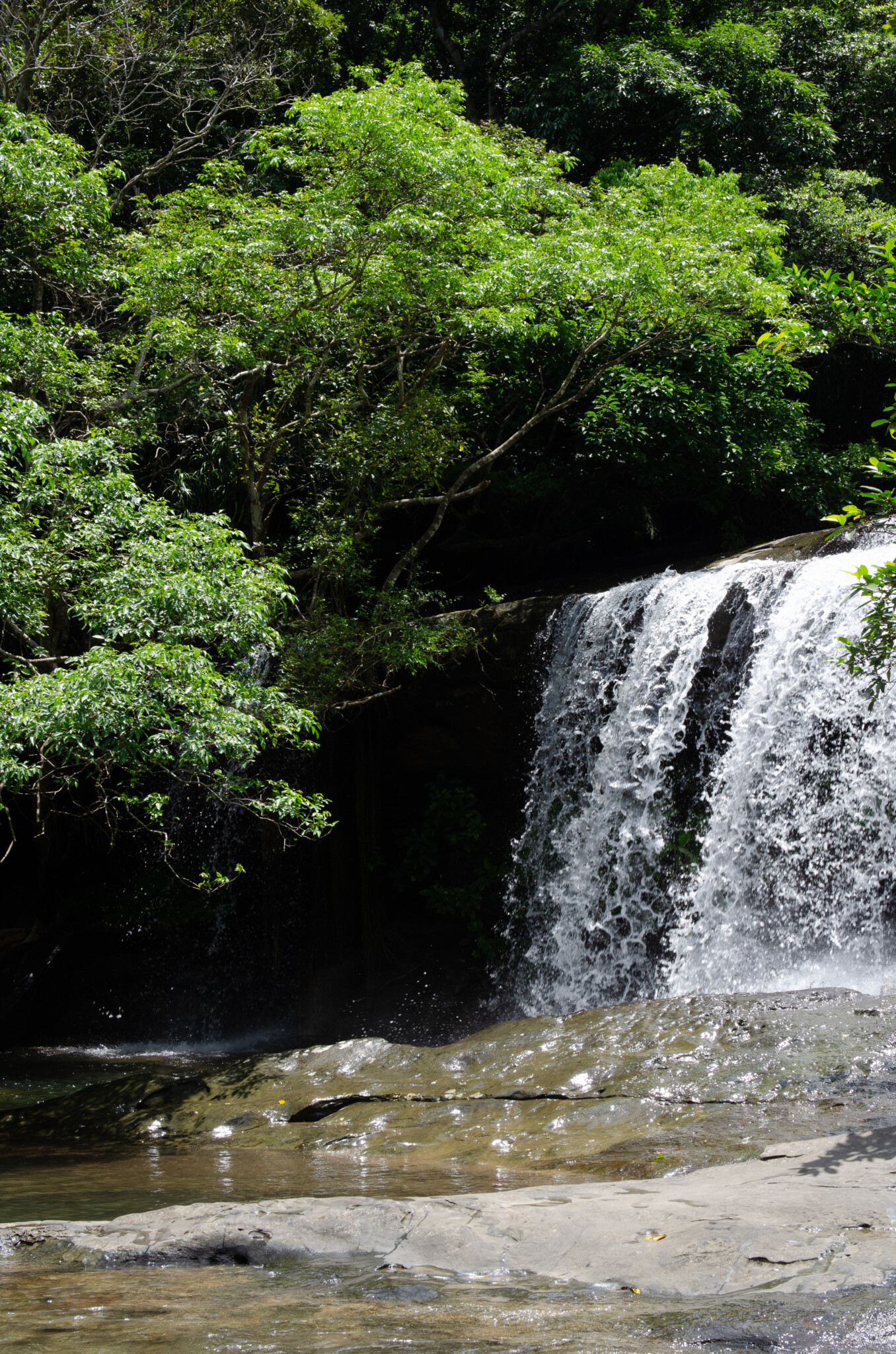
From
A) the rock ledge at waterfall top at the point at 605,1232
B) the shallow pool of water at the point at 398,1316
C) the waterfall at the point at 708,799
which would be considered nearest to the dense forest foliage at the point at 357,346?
the waterfall at the point at 708,799

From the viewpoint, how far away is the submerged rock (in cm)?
646

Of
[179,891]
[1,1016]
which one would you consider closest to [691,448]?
[179,891]

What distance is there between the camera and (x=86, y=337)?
11766mm

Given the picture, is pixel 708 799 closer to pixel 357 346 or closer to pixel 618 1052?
pixel 618 1052

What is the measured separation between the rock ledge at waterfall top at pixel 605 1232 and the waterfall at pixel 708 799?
420 cm

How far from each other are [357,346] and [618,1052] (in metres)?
8.12

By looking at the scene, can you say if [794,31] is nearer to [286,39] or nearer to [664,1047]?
[286,39]

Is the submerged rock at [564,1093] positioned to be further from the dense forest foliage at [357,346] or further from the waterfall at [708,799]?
the dense forest foliage at [357,346]

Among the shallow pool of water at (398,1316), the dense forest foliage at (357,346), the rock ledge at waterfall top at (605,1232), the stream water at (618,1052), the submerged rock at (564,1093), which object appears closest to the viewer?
the shallow pool of water at (398,1316)

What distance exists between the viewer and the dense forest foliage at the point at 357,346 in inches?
344

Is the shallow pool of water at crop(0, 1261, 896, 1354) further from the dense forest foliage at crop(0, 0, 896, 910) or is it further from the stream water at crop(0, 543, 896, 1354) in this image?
the dense forest foliage at crop(0, 0, 896, 910)

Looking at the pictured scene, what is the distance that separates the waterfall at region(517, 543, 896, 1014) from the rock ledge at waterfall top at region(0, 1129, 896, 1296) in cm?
420

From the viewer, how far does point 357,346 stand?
12.5 meters

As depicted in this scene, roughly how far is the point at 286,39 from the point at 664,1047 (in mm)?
16280
